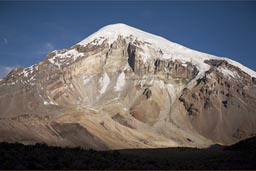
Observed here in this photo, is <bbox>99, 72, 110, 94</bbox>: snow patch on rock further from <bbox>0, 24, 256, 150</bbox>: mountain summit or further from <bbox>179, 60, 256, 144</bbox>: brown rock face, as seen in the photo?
<bbox>179, 60, 256, 144</bbox>: brown rock face

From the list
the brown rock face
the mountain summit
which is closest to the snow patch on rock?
the mountain summit

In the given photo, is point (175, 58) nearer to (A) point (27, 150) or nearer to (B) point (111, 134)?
(B) point (111, 134)

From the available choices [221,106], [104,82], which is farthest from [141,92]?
[221,106]

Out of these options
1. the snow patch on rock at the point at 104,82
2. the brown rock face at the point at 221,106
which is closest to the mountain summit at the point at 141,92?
the brown rock face at the point at 221,106

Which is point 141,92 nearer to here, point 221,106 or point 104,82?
point 104,82

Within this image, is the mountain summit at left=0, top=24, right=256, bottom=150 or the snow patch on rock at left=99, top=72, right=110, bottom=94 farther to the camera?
the snow patch on rock at left=99, top=72, right=110, bottom=94

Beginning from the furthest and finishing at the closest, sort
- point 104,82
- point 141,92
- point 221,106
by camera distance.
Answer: point 104,82 → point 141,92 → point 221,106

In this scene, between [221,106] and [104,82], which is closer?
[221,106]

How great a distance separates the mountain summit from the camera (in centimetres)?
13562

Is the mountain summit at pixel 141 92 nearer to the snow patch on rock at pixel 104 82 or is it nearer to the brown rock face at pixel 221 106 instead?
the brown rock face at pixel 221 106

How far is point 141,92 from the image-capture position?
162000 mm

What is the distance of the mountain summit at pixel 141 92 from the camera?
135625mm

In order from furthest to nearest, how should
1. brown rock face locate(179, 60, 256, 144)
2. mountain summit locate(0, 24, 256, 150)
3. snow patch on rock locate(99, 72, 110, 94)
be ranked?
snow patch on rock locate(99, 72, 110, 94) → brown rock face locate(179, 60, 256, 144) → mountain summit locate(0, 24, 256, 150)

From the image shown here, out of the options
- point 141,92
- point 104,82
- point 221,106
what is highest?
point 104,82
